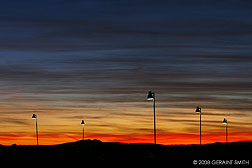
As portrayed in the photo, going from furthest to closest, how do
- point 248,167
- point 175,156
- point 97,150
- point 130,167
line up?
point 97,150
point 175,156
point 130,167
point 248,167

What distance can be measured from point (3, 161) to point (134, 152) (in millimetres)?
18094

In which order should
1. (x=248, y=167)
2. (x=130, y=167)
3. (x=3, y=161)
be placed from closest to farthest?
(x=248, y=167)
(x=130, y=167)
(x=3, y=161)

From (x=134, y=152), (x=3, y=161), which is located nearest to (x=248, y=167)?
(x=134, y=152)

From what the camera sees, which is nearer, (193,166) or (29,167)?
(193,166)

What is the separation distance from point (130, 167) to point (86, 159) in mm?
9846

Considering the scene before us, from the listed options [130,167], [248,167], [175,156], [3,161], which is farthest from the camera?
[3,161]

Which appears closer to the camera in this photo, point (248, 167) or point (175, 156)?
point (248, 167)

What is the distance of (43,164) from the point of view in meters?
61.0

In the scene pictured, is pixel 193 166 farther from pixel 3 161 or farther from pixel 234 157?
pixel 3 161

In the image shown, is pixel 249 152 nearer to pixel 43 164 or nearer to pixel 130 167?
pixel 130 167

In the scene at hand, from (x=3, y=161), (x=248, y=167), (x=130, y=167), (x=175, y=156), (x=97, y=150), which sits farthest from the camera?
(x=97, y=150)

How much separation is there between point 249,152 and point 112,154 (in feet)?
56.5

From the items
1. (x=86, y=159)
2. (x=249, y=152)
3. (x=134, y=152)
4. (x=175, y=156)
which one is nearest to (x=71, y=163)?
(x=86, y=159)

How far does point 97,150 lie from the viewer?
69938 mm
